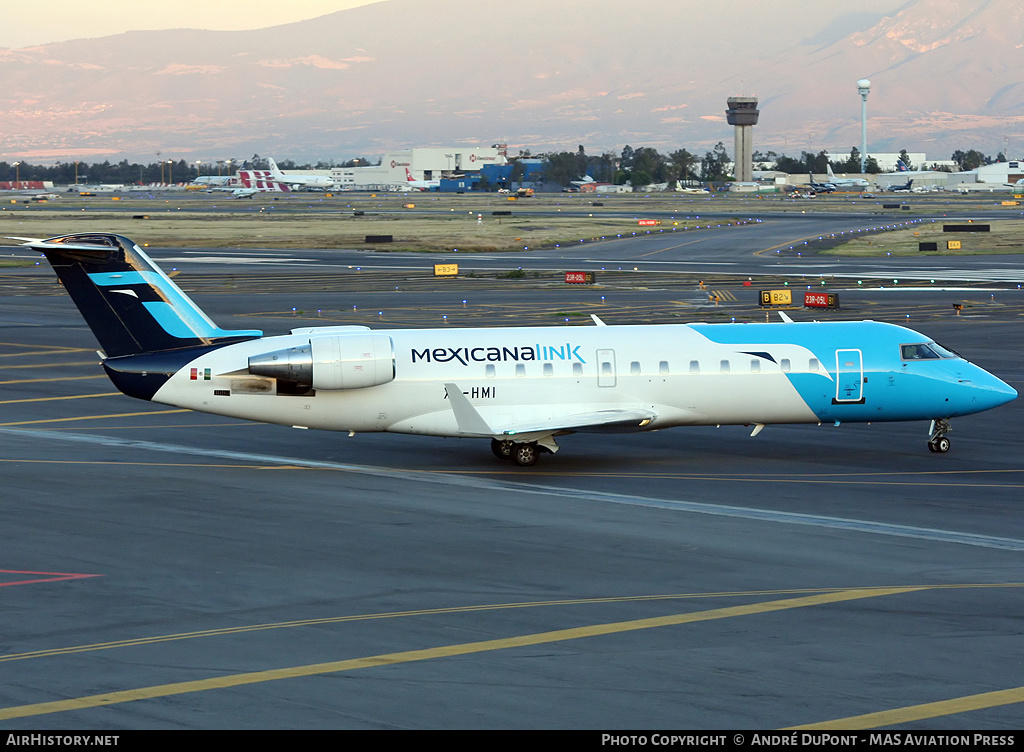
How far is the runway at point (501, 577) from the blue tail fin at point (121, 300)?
3.32 meters

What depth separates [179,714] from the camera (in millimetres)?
14930

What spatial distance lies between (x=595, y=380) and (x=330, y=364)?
670 centimetres

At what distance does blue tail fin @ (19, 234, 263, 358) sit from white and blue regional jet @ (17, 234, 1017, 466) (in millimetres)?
35

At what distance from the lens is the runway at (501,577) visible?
15.5 metres

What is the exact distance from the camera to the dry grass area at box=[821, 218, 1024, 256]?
360 feet

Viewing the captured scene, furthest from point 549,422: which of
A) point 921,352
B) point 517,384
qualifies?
point 921,352

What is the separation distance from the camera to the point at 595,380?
1255 inches

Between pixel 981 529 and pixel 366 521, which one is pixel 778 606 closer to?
pixel 981 529

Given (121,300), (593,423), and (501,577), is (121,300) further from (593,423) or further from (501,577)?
(501,577)

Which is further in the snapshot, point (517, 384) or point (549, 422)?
point (517, 384)

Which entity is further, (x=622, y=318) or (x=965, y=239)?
(x=965, y=239)

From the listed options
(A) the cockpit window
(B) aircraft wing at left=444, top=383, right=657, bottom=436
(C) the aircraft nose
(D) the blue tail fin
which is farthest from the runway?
(D) the blue tail fin
